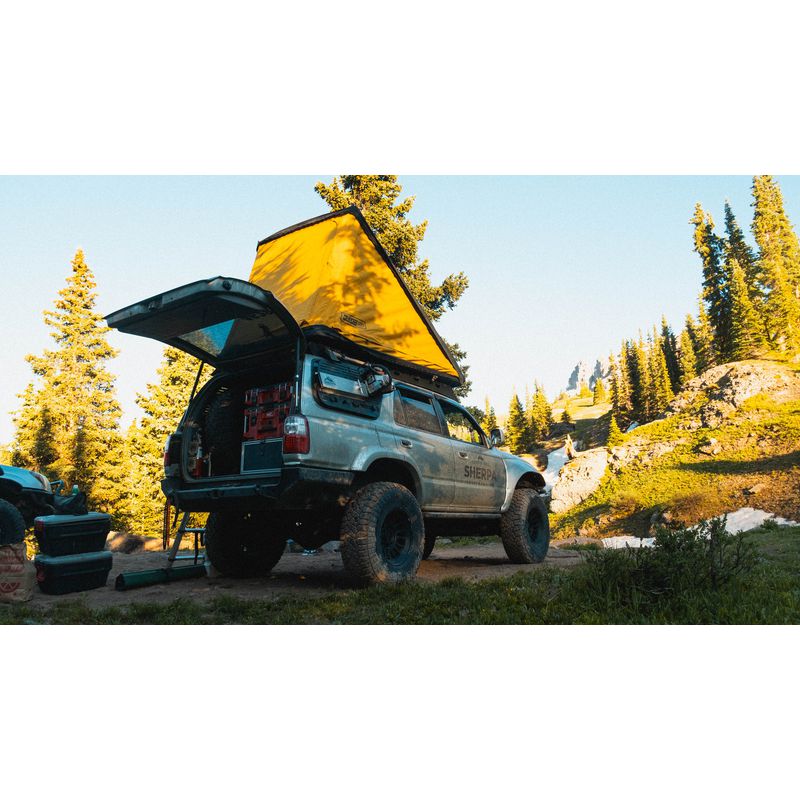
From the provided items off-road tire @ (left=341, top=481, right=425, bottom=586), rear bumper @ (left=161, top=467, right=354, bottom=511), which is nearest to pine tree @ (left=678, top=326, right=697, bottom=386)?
off-road tire @ (left=341, top=481, right=425, bottom=586)

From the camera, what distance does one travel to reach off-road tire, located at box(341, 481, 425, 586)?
192 inches

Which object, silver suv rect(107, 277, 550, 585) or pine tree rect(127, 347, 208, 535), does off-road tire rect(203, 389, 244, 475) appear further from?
A: pine tree rect(127, 347, 208, 535)

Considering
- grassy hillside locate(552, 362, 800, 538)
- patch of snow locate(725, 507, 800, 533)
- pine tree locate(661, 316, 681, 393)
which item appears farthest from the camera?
pine tree locate(661, 316, 681, 393)

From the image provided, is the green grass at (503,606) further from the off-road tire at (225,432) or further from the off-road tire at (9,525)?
the off-road tire at (225,432)

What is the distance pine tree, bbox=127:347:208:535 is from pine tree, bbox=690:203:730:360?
32.9 metres

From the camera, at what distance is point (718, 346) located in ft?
124

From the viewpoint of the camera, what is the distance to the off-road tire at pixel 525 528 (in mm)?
7465

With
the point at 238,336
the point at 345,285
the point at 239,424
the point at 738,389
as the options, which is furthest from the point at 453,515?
the point at 738,389

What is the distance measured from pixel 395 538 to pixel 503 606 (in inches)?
57.4

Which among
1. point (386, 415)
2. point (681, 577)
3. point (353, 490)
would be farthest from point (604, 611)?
point (386, 415)

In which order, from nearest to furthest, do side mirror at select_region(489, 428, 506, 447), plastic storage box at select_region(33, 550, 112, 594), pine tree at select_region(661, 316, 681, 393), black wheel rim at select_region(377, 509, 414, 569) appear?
plastic storage box at select_region(33, 550, 112, 594), black wheel rim at select_region(377, 509, 414, 569), side mirror at select_region(489, 428, 506, 447), pine tree at select_region(661, 316, 681, 393)

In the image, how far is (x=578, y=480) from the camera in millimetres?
28969

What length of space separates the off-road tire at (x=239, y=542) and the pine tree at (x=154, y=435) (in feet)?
53.1

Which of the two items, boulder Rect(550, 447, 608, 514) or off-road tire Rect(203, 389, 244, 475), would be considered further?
boulder Rect(550, 447, 608, 514)
